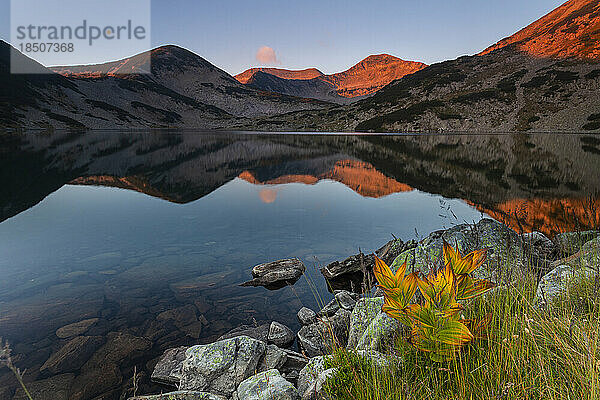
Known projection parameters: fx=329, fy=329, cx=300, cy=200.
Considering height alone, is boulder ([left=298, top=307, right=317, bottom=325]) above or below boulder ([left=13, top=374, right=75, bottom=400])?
above

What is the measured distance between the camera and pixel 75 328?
Result: 25.6 ft

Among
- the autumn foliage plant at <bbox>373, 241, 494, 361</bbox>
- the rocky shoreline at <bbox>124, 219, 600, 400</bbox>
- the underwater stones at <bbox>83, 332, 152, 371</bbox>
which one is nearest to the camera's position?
the autumn foliage plant at <bbox>373, 241, 494, 361</bbox>

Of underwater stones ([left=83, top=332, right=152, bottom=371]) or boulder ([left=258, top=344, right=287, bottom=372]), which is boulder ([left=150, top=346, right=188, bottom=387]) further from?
boulder ([left=258, top=344, right=287, bottom=372])

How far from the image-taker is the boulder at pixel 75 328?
7555 mm

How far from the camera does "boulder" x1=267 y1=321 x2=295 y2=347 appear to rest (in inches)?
289

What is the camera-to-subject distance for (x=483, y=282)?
3502 millimetres

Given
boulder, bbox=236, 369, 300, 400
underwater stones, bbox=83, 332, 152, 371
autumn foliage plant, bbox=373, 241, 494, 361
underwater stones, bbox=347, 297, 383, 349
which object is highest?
autumn foliage plant, bbox=373, 241, 494, 361

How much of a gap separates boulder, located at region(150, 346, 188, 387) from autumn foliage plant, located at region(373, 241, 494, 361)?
4692 millimetres

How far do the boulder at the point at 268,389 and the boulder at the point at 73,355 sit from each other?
398 cm

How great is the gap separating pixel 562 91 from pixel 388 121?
6746 centimetres

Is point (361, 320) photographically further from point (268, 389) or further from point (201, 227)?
point (201, 227)

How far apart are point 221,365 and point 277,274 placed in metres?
4.99

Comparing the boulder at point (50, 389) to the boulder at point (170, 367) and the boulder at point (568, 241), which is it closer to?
the boulder at point (170, 367)

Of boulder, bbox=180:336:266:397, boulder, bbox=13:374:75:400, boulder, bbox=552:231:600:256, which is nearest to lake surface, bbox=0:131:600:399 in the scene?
boulder, bbox=13:374:75:400
